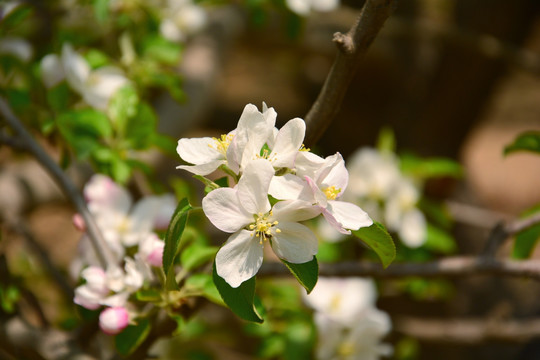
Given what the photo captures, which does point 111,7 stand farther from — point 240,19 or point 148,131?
point 240,19

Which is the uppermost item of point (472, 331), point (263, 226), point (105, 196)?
point (263, 226)

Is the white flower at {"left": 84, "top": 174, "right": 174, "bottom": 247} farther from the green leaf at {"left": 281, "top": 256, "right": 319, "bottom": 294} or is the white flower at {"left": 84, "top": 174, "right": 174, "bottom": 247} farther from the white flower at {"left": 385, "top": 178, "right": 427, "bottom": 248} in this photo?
the white flower at {"left": 385, "top": 178, "right": 427, "bottom": 248}

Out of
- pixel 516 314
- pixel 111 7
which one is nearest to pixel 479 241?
pixel 516 314

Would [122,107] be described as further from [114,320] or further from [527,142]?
[527,142]

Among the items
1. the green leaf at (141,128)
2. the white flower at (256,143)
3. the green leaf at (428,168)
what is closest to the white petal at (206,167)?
the white flower at (256,143)

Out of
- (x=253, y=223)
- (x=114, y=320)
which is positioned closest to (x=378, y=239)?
(x=253, y=223)

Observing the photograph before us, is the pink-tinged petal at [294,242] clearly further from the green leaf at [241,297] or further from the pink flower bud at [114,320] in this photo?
the pink flower bud at [114,320]
